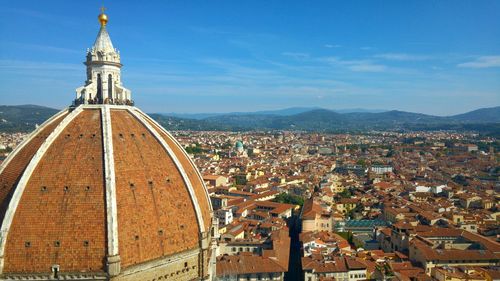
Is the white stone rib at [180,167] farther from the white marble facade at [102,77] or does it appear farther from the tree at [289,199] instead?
the tree at [289,199]

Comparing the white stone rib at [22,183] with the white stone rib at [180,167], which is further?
the white stone rib at [180,167]

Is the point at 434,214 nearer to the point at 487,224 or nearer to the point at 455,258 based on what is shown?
the point at 487,224

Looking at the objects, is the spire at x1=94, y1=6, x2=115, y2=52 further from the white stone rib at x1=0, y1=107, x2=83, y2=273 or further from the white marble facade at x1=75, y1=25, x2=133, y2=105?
the white stone rib at x1=0, y1=107, x2=83, y2=273

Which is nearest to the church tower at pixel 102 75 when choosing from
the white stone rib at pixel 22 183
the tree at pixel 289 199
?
the white stone rib at pixel 22 183

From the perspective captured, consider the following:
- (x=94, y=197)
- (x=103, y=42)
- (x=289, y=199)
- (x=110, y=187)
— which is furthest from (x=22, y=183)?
(x=289, y=199)

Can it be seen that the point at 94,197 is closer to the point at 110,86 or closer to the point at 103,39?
→ the point at 110,86

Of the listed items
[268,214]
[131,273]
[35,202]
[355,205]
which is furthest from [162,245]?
[355,205]

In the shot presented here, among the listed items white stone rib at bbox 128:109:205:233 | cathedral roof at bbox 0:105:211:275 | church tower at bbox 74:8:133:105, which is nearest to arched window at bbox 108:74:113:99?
church tower at bbox 74:8:133:105
